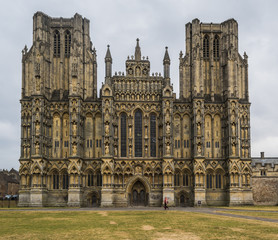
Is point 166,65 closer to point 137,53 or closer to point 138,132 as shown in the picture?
point 137,53

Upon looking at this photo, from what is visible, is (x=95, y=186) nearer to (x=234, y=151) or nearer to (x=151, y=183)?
(x=151, y=183)

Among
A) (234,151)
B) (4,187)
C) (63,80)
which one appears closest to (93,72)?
(63,80)

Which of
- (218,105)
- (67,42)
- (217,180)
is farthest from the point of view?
(67,42)

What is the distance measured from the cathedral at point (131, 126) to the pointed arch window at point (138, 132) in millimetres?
188

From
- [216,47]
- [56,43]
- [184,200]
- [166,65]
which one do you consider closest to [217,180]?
[184,200]

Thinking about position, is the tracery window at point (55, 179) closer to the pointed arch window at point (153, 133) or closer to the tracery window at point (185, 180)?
the pointed arch window at point (153, 133)

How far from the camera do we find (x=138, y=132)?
71.6 m

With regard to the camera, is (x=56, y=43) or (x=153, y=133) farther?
(x=56, y=43)

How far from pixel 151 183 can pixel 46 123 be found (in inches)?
868

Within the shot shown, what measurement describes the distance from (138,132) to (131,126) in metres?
1.88

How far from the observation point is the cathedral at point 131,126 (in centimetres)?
6781

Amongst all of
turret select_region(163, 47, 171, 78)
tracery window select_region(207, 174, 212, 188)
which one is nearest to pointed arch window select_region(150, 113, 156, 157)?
turret select_region(163, 47, 171, 78)

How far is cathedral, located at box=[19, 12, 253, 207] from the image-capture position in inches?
2670

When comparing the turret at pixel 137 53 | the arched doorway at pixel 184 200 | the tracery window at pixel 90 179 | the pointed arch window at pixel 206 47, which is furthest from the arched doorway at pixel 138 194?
the pointed arch window at pixel 206 47
